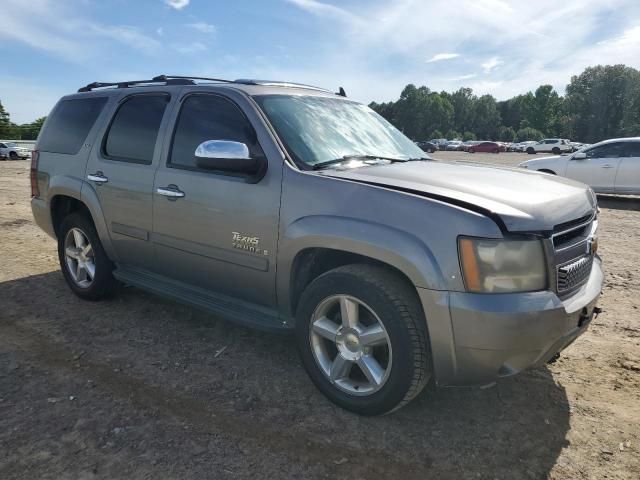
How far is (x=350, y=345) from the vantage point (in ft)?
9.36

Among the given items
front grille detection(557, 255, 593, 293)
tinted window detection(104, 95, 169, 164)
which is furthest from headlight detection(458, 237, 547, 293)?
tinted window detection(104, 95, 169, 164)

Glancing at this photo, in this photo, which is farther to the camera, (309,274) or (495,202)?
(309,274)

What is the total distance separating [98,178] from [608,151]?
11736 millimetres

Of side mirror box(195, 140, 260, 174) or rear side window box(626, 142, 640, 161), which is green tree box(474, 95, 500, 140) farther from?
side mirror box(195, 140, 260, 174)

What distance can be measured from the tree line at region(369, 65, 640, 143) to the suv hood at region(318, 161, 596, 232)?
8503cm

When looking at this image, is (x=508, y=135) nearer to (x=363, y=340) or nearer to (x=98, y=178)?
(x=98, y=178)

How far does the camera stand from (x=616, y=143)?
469 inches

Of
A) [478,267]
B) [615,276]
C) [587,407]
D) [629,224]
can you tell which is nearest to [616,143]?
[629,224]

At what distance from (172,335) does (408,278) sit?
2.20 m

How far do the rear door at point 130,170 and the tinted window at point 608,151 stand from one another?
1134 centimetres

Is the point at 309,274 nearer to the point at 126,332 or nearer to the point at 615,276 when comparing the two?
the point at 126,332

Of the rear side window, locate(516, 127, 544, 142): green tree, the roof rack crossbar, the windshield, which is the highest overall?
locate(516, 127, 544, 142): green tree

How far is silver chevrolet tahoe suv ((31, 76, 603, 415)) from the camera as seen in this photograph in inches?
94.8

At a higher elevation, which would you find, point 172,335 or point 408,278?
point 408,278
